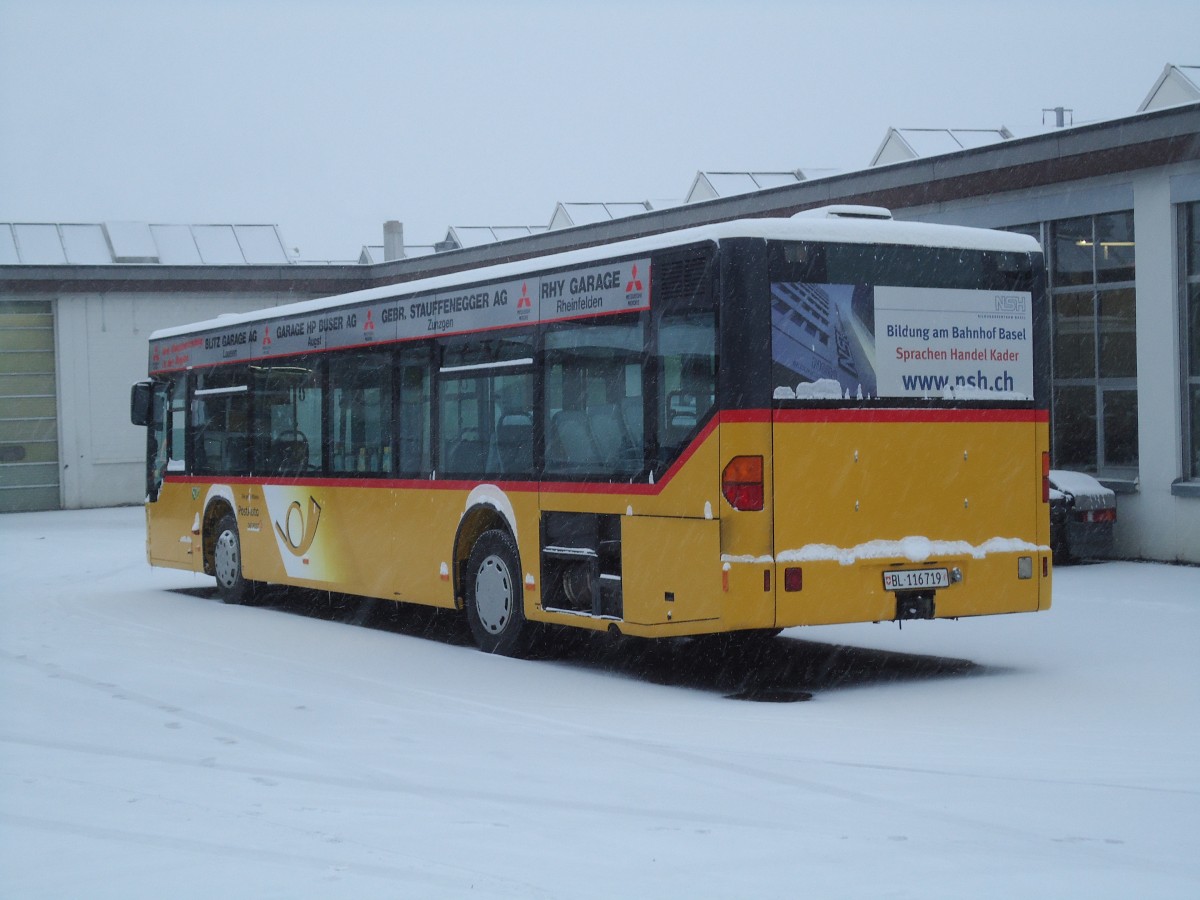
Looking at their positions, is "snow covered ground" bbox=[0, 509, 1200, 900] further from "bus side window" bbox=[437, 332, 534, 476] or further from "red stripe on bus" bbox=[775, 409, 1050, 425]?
"red stripe on bus" bbox=[775, 409, 1050, 425]

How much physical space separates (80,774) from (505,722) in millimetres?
2483

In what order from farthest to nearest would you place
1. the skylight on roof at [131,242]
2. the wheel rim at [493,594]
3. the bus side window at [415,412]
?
the skylight on roof at [131,242] → the bus side window at [415,412] → the wheel rim at [493,594]

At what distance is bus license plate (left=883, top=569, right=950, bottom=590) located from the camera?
10.4 m

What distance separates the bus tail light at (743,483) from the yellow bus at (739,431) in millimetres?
12

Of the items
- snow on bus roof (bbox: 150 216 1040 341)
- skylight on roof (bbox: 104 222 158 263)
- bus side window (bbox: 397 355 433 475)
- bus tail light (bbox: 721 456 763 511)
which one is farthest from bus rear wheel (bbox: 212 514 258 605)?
skylight on roof (bbox: 104 222 158 263)

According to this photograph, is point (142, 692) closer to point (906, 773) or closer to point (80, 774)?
point (80, 774)

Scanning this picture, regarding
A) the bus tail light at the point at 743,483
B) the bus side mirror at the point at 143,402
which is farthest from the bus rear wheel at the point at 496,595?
the bus side mirror at the point at 143,402

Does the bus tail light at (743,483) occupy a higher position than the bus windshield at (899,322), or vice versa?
the bus windshield at (899,322)

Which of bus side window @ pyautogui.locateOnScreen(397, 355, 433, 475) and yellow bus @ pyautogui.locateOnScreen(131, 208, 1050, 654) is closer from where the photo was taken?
yellow bus @ pyautogui.locateOnScreen(131, 208, 1050, 654)

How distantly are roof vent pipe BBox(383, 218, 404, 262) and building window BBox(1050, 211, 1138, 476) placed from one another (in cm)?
2644

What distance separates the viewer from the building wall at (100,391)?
40.2 meters

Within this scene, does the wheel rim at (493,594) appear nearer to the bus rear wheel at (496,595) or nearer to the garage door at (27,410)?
the bus rear wheel at (496,595)

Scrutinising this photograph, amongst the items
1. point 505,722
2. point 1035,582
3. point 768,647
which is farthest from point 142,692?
point 1035,582

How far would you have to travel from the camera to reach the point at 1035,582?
436 inches
